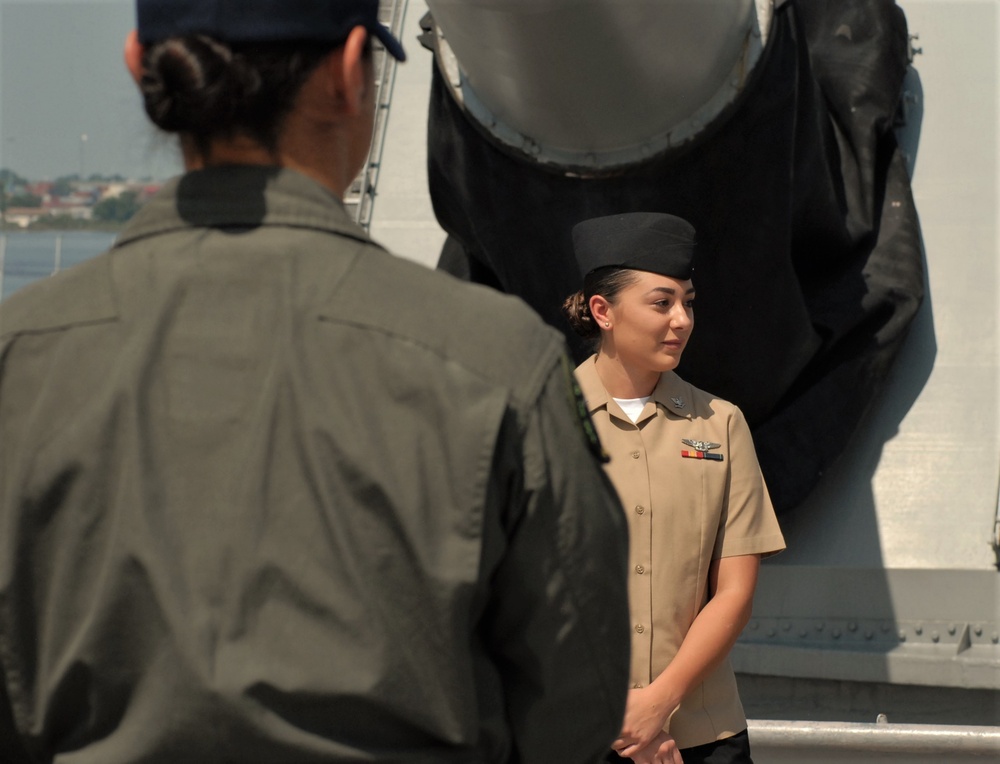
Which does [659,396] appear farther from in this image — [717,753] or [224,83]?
[224,83]

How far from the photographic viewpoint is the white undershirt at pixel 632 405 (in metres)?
2.41

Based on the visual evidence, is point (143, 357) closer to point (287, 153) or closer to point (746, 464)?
point (287, 153)

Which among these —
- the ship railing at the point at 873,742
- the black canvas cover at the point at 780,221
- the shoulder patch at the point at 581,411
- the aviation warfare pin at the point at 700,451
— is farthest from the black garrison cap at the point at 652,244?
the shoulder patch at the point at 581,411

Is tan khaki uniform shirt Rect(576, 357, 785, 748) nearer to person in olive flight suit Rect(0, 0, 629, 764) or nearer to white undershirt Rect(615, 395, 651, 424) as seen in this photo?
white undershirt Rect(615, 395, 651, 424)

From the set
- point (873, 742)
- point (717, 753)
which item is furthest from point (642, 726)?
point (873, 742)

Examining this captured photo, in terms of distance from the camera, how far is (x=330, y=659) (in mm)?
1070

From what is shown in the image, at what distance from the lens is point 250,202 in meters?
1.16

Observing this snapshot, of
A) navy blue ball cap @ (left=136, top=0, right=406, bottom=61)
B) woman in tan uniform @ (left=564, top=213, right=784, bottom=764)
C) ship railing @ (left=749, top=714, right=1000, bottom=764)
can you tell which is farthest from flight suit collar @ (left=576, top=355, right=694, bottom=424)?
navy blue ball cap @ (left=136, top=0, right=406, bottom=61)

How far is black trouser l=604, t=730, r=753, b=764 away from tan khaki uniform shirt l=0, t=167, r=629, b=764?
123 cm

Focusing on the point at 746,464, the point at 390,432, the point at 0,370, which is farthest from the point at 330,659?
the point at 746,464

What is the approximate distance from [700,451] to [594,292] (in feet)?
1.15

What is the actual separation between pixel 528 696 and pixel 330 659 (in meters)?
0.20

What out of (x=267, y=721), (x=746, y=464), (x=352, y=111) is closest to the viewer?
(x=267, y=721)

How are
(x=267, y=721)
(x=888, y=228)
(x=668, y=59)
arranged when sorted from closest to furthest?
(x=267, y=721) → (x=668, y=59) → (x=888, y=228)
